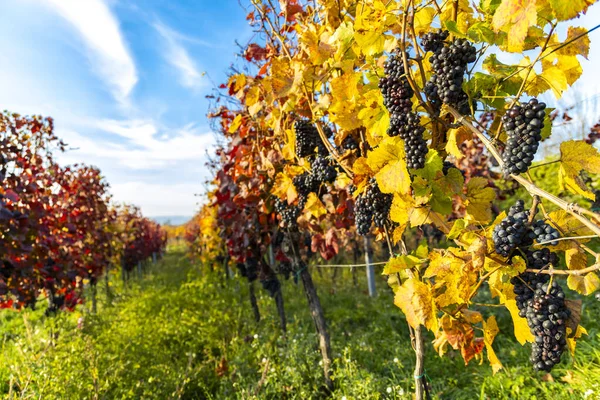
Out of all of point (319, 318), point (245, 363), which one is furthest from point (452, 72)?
point (245, 363)

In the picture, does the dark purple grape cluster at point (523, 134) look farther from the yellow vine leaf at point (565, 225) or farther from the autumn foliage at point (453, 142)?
the yellow vine leaf at point (565, 225)

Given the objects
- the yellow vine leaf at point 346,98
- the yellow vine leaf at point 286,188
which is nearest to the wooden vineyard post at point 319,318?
the yellow vine leaf at point 286,188

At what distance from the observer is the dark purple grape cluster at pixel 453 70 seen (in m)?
1.00

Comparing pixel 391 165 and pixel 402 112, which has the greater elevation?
pixel 402 112

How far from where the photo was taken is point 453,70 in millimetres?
992

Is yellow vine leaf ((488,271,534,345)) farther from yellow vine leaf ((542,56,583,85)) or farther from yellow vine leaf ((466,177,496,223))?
yellow vine leaf ((542,56,583,85))

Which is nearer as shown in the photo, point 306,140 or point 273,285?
point 306,140

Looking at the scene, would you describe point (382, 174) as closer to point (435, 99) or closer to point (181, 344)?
point (435, 99)

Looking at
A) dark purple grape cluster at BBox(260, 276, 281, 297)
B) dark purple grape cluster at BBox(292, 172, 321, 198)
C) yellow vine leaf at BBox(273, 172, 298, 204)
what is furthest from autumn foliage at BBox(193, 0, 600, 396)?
dark purple grape cluster at BBox(260, 276, 281, 297)

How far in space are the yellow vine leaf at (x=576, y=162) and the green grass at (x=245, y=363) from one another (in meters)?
1.44

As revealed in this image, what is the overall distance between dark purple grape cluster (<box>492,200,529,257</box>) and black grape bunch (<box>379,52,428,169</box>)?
0.29 meters

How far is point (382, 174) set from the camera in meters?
1.10

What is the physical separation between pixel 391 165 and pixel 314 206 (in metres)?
0.94

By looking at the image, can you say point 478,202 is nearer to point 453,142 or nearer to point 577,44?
point 453,142
